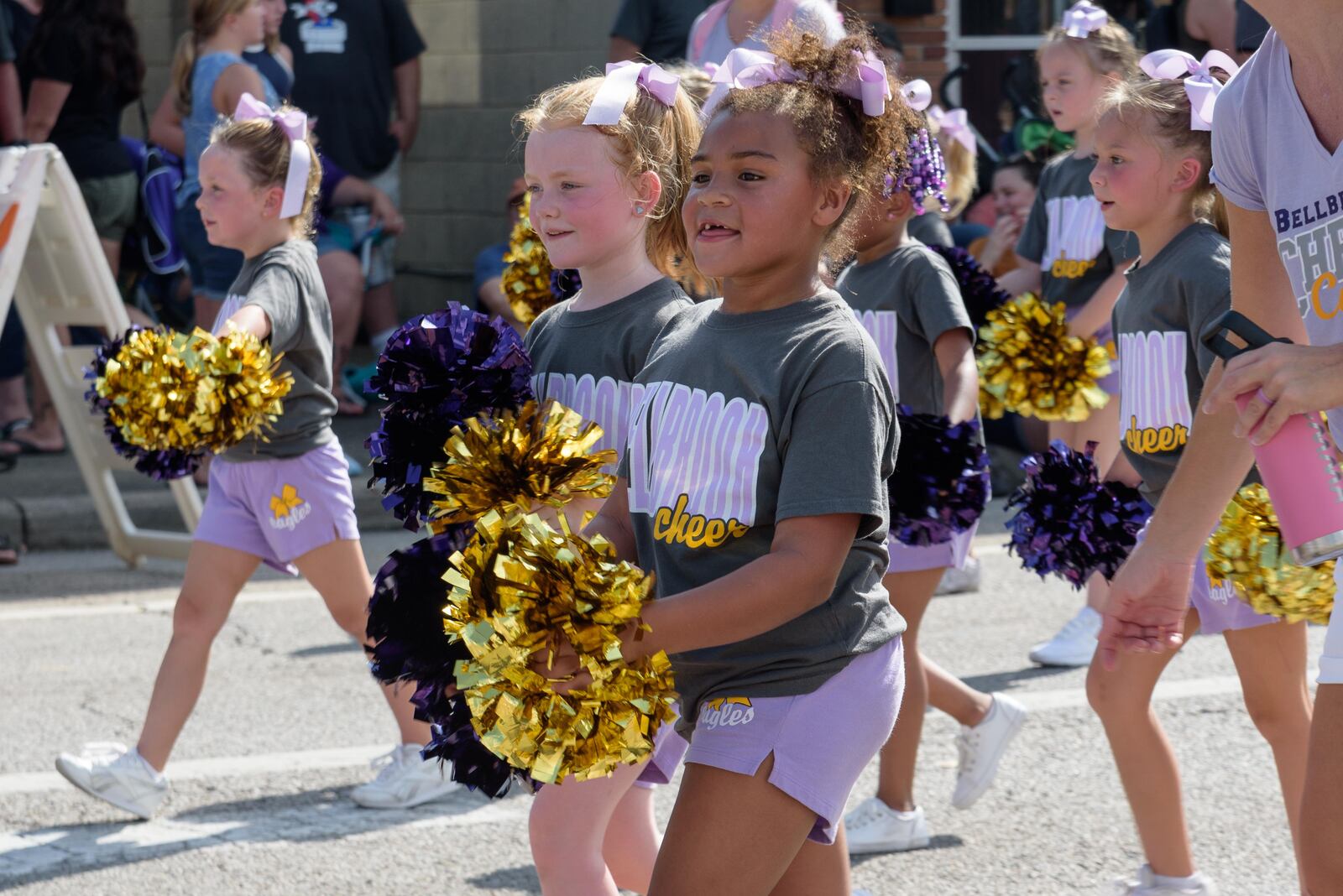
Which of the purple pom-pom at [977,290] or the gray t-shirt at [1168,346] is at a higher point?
the gray t-shirt at [1168,346]

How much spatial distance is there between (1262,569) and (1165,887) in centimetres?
85

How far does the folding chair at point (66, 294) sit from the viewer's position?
23.7 ft

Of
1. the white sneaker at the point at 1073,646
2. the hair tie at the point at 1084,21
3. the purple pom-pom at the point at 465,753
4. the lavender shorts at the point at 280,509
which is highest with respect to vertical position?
the hair tie at the point at 1084,21

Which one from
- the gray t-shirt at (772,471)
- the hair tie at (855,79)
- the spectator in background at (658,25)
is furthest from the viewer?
the spectator in background at (658,25)

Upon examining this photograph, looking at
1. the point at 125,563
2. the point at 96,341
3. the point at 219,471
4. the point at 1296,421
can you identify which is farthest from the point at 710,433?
the point at 96,341

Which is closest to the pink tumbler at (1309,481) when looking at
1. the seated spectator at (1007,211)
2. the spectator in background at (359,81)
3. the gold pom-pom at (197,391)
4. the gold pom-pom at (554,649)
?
the gold pom-pom at (554,649)

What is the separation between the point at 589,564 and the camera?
248 cm

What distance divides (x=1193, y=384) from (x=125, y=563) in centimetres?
549

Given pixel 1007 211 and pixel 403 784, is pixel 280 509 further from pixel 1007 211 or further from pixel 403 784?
pixel 1007 211

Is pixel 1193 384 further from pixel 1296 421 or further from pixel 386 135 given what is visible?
pixel 386 135

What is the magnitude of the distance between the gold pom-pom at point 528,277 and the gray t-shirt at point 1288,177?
6.50 ft

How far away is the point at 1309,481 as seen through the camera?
2479 mm

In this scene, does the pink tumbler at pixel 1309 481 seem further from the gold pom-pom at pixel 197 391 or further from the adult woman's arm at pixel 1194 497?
the gold pom-pom at pixel 197 391

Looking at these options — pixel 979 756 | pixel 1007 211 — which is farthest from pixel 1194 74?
pixel 1007 211
